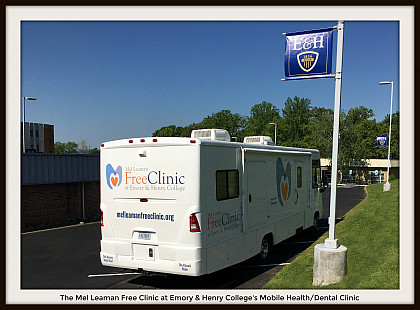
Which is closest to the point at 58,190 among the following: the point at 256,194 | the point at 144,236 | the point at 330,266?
the point at 144,236

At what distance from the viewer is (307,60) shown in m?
6.97

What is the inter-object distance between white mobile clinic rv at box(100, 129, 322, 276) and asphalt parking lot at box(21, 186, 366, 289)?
53 cm

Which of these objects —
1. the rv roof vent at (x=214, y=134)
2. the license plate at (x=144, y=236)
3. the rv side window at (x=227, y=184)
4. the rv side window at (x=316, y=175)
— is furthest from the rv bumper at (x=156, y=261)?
the rv side window at (x=316, y=175)

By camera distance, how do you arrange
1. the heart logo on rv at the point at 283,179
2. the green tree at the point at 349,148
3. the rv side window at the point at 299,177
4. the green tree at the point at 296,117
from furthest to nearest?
the green tree at the point at 296,117, the green tree at the point at 349,148, the rv side window at the point at 299,177, the heart logo on rv at the point at 283,179

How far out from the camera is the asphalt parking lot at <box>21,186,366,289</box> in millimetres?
7673

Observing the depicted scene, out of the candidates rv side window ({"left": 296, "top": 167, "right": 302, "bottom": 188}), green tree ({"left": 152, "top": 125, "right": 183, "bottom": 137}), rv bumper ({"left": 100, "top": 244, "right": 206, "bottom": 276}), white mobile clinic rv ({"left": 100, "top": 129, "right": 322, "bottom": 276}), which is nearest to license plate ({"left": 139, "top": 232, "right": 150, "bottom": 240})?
white mobile clinic rv ({"left": 100, "top": 129, "right": 322, "bottom": 276})

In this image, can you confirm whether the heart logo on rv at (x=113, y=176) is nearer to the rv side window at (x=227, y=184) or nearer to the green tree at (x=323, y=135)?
the rv side window at (x=227, y=184)

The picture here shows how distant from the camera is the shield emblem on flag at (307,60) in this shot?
6906 mm

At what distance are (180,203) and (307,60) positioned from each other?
375 centimetres

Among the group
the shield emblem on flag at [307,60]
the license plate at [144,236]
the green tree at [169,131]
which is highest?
the green tree at [169,131]

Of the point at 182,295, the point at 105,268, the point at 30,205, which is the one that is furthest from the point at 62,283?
the point at 30,205

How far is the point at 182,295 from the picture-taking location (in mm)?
6402

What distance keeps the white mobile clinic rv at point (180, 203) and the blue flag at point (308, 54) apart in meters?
2.06

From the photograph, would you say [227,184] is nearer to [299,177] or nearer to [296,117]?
[299,177]
